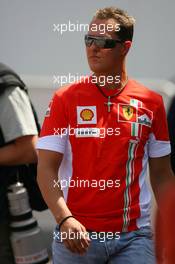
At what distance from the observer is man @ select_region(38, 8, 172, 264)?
2.95 m

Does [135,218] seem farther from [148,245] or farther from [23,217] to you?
[23,217]

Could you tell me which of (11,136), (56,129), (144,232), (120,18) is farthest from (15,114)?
(144,232)

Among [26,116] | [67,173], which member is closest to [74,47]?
[26,116]

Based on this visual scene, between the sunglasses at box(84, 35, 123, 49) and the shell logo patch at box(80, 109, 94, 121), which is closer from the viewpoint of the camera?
the shell logo patch at box(80, 109, 94, 121)

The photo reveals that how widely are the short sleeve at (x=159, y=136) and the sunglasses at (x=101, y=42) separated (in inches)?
11.6

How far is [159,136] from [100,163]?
0.31 m

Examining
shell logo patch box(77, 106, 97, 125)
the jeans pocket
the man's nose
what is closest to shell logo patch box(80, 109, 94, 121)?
shell logo patch box(77, 106, 97, 125)

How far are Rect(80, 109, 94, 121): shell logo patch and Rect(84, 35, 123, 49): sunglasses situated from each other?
0.91 feet

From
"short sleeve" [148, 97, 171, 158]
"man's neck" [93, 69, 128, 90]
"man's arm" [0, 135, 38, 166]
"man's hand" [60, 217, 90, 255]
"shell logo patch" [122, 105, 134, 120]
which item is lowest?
"man's hand" [60, 217, 90, 255]

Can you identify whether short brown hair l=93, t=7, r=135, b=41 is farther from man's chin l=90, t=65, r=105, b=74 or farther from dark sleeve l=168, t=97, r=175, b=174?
dark sleeve l=168, t=97, r=175, b=174

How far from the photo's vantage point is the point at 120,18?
3139 millimetres

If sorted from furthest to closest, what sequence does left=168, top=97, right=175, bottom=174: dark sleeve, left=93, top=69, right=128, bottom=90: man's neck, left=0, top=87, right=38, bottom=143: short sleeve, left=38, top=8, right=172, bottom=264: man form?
left=0, top=87, right=38, bottom=143: short sleeve
left=93, top=69, right=128, bottom=90: man's neck
left=38, top=8, right=172, bottom=264: man
left=168, top=97, right=175, bottom=174: dark sleeve

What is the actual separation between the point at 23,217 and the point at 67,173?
15.4 inches

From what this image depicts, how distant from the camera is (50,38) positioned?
511cm
